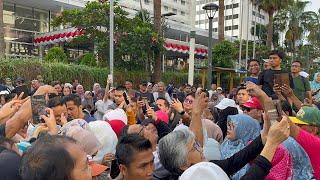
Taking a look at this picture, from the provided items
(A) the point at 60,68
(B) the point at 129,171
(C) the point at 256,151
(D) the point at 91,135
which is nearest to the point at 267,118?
(C) the point at 256,151

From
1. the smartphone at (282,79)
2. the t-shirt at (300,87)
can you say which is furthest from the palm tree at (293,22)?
the smartphone at (282,79)

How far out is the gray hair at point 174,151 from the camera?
3041mm

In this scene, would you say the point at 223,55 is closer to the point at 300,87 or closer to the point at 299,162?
the point at 300,87

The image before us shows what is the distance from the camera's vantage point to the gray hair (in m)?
3.04

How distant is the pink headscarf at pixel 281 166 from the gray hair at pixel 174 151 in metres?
0.72

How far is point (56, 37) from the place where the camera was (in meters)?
27.6

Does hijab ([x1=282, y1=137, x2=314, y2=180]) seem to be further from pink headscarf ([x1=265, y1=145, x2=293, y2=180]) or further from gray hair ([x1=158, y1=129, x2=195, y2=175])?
gray hair ([x1=158, y1=129, x2=195, y2=175])

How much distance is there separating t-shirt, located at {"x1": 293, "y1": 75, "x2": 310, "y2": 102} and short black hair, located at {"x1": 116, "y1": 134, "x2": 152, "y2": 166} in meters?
4.39

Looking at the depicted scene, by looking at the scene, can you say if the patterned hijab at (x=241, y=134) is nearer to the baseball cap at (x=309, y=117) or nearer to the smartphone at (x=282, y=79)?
the baseball cap at (x=309, y=117)

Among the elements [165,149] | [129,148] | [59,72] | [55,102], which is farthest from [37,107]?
[59,72]

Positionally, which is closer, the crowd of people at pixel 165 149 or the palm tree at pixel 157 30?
the crowd of people at pixel 165 149

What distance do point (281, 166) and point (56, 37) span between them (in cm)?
2574

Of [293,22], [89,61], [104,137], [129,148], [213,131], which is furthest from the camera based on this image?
[293,22]

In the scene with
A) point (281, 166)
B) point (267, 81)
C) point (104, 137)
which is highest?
point (267, 81)
